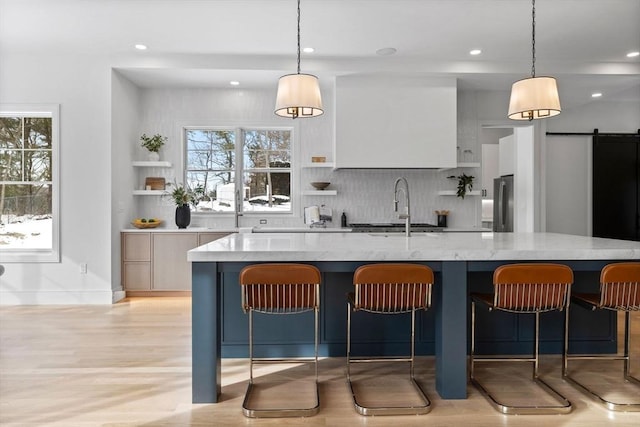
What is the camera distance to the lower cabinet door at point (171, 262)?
207 inches

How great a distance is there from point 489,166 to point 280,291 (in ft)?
24.8

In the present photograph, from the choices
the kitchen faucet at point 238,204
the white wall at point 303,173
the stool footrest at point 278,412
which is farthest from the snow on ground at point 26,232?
the stool footrest at point 278,412

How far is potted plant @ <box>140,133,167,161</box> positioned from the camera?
223 inches

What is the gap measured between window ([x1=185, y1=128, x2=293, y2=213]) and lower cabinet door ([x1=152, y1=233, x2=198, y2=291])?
0.79 m

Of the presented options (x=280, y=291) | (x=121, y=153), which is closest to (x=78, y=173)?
(x=121, y=153)

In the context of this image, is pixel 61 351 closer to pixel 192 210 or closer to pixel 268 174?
pixel 192 210

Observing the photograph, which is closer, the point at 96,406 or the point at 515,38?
the point at 96,406

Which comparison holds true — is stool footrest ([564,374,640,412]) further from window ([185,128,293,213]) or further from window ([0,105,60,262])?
window ([0,105,60,262])

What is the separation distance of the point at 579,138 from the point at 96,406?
6941 millimetres

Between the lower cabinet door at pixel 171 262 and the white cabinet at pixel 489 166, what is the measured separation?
6.23 metres

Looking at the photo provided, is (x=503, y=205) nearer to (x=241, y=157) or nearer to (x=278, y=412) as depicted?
(x=241, y=157)

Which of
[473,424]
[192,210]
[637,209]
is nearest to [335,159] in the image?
[192,210]

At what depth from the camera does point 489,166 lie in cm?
879

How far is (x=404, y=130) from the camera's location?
5.27 meters
